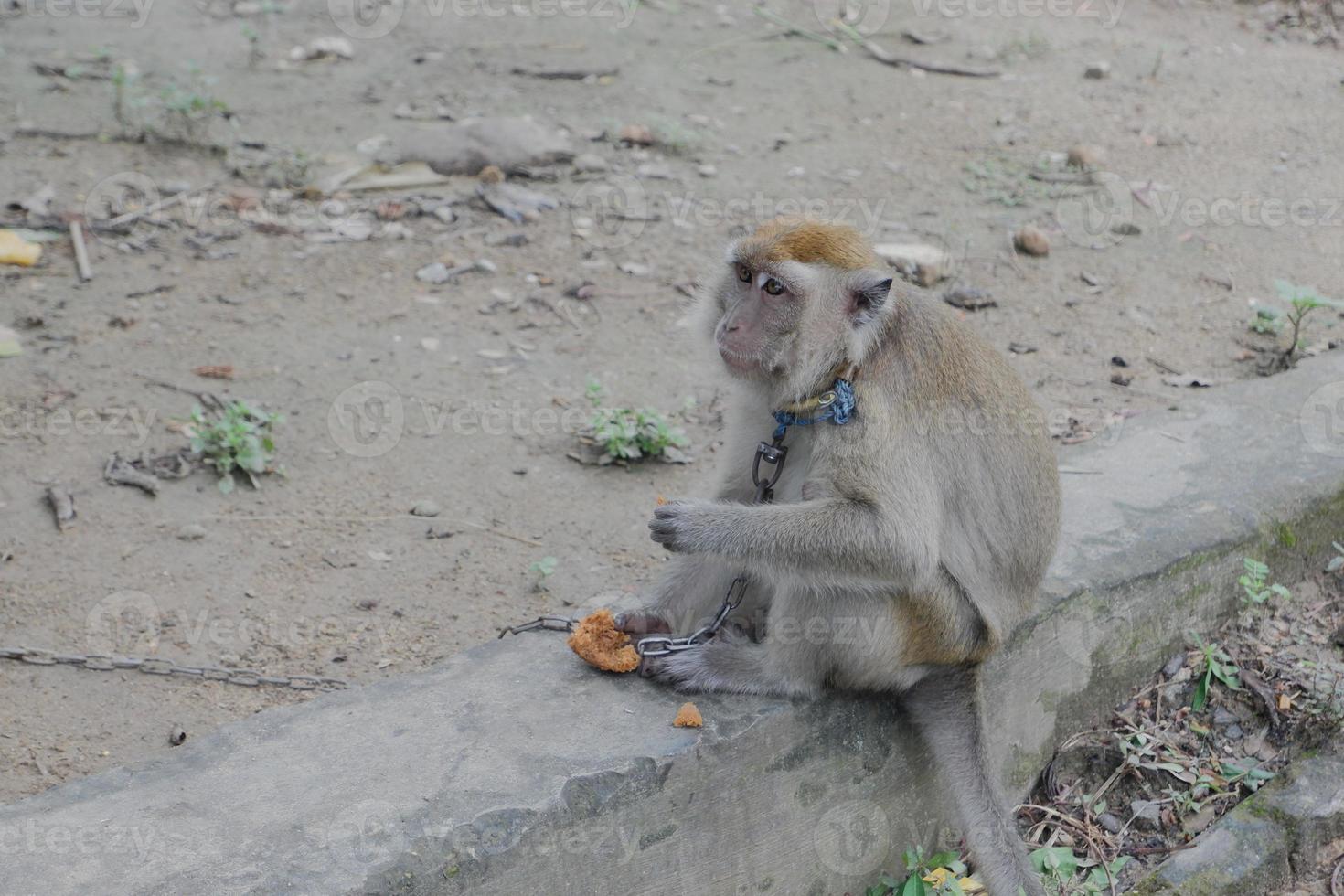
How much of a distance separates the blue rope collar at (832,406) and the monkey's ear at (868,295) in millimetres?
181

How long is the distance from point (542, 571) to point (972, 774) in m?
1.96

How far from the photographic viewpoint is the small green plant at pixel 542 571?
487cm

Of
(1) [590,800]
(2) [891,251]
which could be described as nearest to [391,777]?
(1) [590,800]

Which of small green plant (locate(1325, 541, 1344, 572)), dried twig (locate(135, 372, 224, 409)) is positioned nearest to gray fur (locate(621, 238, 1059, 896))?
small green plant (locate(1325, 541, 1344, 572))

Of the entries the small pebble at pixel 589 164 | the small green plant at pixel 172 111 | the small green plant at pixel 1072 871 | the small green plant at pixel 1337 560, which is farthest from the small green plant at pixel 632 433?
the small green plant at pixel 172 111

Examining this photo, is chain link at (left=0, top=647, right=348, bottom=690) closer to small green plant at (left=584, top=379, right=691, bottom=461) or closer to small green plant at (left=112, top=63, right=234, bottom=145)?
small green plant at (left=584, top=379, right=691, bottom=461)

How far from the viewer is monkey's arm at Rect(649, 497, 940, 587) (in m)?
3.29

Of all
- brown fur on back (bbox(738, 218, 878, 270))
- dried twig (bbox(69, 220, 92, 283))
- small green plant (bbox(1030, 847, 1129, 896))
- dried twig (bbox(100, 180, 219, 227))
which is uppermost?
brown fur on back (bbox(738, 218, 878, 270))

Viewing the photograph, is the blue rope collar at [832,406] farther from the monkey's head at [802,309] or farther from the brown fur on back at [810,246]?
the brown fur on back at [810,246]

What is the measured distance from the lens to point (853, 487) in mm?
3357

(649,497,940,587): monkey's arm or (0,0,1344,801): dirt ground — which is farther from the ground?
(649,497,940,587): monkey's arm

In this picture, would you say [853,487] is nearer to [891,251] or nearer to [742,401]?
[742,401]

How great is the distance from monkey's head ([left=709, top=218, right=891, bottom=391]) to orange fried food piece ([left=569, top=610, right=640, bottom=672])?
0.80 meters

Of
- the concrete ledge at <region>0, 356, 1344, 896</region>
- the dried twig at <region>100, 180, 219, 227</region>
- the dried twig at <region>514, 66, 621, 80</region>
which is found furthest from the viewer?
the dried twig at <region>514, 66, 621, 80</region>
